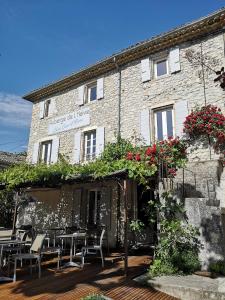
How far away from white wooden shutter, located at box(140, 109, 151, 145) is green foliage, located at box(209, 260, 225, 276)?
4.84 meters

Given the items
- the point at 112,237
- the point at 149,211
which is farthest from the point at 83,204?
the point at 149,211

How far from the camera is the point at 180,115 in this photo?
886 cm

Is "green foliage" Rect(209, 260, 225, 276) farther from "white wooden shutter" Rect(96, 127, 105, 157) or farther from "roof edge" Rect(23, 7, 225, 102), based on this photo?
"roof edge" Rect(23, 7, 225, 102)

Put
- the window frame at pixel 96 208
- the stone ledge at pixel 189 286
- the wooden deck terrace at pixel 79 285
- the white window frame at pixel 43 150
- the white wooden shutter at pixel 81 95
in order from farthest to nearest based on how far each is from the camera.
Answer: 1. the white window frame at pixel 43 150
2. the white wooden shutter at pixel 81 95
3. the window frame at pixel 96 208
4. the wooden deck terrace at pixel 79 285
5. the stone ledge at pixel 189 286

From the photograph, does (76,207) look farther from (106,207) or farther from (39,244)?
(39,244)

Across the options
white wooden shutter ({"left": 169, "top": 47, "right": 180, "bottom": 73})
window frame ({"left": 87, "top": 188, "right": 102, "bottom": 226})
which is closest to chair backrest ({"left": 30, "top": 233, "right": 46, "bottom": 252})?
window frame ({"left": 87, "top": 188, "right": 102, "bottom": 226})

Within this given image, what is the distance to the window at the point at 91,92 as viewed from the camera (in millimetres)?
12016

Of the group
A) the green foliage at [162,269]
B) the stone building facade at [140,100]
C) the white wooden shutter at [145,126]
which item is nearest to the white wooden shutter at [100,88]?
the stone building facade at [140,100]

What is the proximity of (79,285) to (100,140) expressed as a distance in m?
6.50

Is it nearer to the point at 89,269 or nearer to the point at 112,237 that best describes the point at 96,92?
the point at 112,237

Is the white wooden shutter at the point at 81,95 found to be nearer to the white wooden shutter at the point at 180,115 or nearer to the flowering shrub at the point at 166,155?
the white wooden shutter at the point at 180,115

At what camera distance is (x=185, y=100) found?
8961 millimetres

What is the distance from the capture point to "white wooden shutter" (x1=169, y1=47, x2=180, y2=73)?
9.48m

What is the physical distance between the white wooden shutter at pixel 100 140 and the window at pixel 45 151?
3.09 metres
